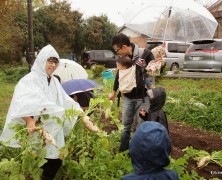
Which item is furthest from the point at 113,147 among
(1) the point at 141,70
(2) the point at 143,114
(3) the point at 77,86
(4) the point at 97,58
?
(4) the point at 97,58

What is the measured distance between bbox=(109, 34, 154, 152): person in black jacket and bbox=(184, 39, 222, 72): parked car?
382 inches

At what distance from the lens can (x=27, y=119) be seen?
296 cm

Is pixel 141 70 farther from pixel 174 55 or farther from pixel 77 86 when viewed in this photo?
pixel 174 55

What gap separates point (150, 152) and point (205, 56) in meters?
12.3

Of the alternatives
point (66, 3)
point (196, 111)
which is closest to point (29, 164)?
point (196, 111)

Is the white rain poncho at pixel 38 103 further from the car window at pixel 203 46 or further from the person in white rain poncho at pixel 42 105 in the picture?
the car window at pixel 203 46

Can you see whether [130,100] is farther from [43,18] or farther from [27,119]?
[43,18]

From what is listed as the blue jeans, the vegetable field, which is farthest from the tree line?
the blue jeans

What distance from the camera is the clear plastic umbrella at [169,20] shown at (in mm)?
5820

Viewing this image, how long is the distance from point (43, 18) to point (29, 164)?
2994cm

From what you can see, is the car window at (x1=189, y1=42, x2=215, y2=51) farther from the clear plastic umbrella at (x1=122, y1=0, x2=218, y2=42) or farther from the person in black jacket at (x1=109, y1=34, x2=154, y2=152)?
the person in black jacket at (x1=109, y1=34, x2=154, y2=152)

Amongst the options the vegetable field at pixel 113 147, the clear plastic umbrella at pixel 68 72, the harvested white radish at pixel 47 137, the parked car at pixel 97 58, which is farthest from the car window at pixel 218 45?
the parked car at pixel 97 58

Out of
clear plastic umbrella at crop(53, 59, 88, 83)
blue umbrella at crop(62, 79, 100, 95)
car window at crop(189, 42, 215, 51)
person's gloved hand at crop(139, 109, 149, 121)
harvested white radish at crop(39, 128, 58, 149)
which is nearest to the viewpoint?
harvested white radish at crop(39, 128, 58, 149)

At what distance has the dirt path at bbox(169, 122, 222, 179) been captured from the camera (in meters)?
4.55
